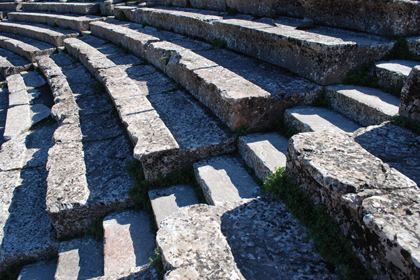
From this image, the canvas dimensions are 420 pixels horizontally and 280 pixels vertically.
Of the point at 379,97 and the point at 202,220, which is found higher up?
the point at 379,97

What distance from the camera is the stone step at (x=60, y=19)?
9.35 meters

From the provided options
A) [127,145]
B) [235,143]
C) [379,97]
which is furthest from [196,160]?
[379,97]

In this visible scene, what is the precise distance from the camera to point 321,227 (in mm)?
1947

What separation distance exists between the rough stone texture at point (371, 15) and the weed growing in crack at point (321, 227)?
102 inches

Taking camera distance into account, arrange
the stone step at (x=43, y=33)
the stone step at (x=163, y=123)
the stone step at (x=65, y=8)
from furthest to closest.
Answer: the stone step at (x=65, y=8) < the stone step at (x=43, y=33) < the stone step at (x=163, y=123)

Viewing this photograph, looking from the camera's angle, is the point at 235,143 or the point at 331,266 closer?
the point at 331,266

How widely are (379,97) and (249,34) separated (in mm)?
2271

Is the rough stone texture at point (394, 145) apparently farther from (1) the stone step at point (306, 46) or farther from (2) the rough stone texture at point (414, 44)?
(2) the rough stone texture at point (414, 44)

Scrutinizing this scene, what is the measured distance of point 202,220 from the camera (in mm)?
2059

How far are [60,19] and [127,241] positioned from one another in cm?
1038

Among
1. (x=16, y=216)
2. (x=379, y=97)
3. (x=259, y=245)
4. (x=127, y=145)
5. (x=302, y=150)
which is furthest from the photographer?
(x=127, y=145)

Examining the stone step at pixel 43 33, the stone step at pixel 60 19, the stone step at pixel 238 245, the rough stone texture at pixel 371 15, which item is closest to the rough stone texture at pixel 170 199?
the stone step at pixel 238 245

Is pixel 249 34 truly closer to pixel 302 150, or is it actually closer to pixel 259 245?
pixel 302 150

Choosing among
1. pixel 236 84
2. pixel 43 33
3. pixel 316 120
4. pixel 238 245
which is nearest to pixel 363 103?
pixel 316 120
